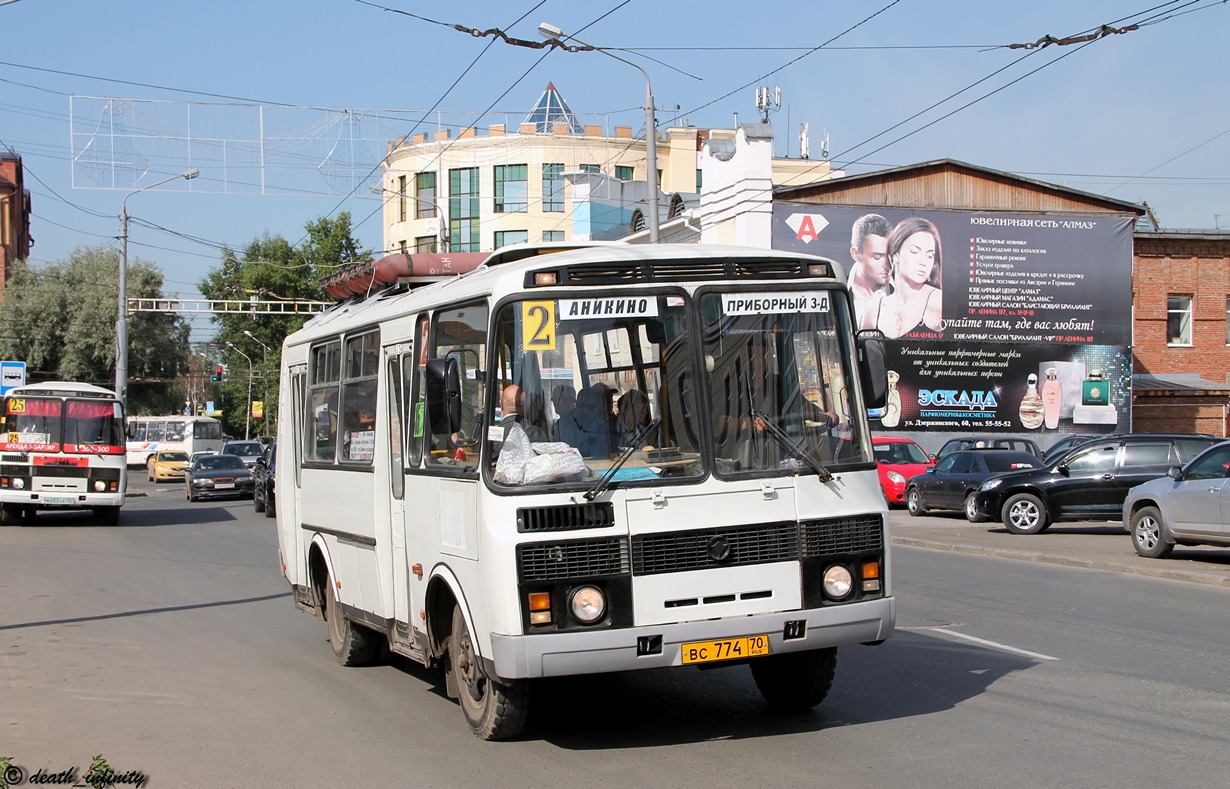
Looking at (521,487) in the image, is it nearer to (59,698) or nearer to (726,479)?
(726,479)

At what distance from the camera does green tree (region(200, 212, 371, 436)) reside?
89.2m

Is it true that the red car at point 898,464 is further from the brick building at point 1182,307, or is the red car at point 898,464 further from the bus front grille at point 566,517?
the bus front grille at point 566,517

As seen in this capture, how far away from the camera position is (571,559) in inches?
246

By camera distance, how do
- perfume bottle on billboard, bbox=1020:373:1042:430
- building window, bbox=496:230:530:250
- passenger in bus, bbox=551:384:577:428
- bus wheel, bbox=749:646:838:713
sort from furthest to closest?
building window, bbox=496:230:530:250 → perfume bottle on billboard, bbox=1020:373:1042:430 → bus wheel, bbox=749:646:838:713 → passenger in bus, bbox=551:384:577:428

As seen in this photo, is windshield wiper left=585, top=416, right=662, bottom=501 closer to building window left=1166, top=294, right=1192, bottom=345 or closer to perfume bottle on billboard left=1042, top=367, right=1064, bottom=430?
perfume bottle on billboard left=1042, top=367, right=1064, bottom=430

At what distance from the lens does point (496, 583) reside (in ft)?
20.5

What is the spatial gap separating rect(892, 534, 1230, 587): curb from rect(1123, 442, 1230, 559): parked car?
462 millimetres

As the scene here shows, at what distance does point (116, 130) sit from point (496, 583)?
21386mm

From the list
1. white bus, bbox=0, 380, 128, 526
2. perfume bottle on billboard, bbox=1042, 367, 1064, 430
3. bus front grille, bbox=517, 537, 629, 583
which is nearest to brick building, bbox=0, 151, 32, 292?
white bus, bbox=0, 380, 128, 526

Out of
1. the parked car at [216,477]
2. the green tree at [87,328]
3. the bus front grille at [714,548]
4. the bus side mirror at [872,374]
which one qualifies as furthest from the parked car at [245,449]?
the bus front grille at [714,548]

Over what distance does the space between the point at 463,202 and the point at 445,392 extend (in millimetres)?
67480

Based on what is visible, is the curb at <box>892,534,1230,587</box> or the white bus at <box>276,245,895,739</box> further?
the curb at <box>892,534,1230,587</box>

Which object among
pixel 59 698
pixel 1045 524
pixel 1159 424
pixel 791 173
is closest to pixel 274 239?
pixel 791 173

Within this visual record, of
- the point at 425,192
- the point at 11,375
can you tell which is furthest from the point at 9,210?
the point at 11,375
